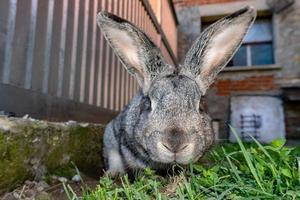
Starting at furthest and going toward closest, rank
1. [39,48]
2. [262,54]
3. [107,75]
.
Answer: [262,54], [107,75], [39,48]

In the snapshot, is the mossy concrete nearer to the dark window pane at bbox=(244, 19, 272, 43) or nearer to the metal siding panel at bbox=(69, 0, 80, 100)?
the metal siding panel at bbox=(69, 0, 80, 100)

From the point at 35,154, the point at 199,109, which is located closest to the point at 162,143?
the point at 199,109

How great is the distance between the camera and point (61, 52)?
8.59 ft

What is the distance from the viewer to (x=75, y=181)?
2.24 meters

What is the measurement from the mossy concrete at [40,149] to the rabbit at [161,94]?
0.17 meters

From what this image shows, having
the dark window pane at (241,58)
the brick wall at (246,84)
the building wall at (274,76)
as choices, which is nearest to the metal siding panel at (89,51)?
the building wall at (274,76)

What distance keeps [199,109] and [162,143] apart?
1.67 feet

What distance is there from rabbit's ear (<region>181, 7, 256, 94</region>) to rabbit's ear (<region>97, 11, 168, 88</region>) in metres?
0.21

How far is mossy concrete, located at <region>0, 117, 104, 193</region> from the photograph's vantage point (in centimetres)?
175

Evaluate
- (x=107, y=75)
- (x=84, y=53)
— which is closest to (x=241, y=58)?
(x=107, y=75)

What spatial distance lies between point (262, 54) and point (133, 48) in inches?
312

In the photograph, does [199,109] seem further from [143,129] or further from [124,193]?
[124,193]

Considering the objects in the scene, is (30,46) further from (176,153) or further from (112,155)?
(176,153)

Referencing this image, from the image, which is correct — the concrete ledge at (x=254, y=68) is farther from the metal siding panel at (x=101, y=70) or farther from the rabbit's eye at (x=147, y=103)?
the rabbit's eye at (x=147, y=103)
